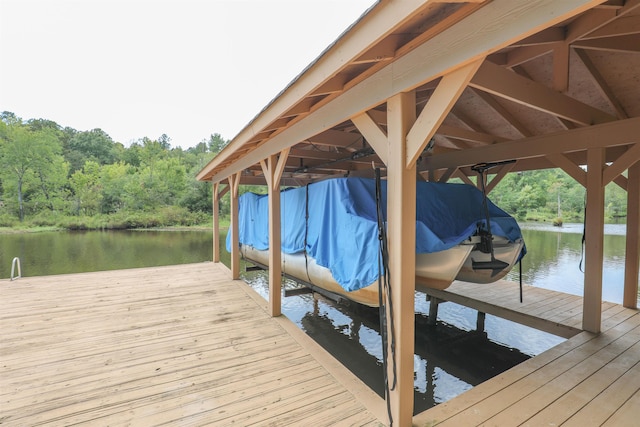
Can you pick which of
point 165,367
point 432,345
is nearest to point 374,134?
point 165,367

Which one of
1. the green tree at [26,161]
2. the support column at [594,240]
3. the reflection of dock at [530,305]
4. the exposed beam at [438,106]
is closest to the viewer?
the exposed beam at [438,106]

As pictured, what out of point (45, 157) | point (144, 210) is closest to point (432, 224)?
point (144, 210)

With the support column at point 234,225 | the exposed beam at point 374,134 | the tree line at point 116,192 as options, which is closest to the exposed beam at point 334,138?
the exposed beam at point 374,134

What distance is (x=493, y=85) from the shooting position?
1844 mm

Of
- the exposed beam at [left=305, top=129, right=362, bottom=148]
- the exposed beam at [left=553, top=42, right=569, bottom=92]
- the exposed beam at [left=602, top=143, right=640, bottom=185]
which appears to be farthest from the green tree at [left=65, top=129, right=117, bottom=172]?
the exposed beam at [left=602, top=143, right=640, bottom=185]

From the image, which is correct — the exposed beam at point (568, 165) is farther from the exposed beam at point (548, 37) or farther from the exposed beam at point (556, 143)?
the exposed beam at point (548, 37)

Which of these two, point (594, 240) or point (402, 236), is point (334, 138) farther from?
point (594, 240)

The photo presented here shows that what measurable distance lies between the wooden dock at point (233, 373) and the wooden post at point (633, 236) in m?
0.29

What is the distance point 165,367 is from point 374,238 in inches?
93.0

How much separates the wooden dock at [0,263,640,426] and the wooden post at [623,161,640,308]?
0.29 m

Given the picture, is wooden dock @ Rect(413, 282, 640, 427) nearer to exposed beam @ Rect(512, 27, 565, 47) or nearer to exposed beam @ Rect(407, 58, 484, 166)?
exposed beam @ Rect(407, 58, 484, 166)

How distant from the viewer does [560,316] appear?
4.03m

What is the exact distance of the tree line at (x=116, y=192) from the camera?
23.0 metres

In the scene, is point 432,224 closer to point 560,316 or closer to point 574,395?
point 574,395
